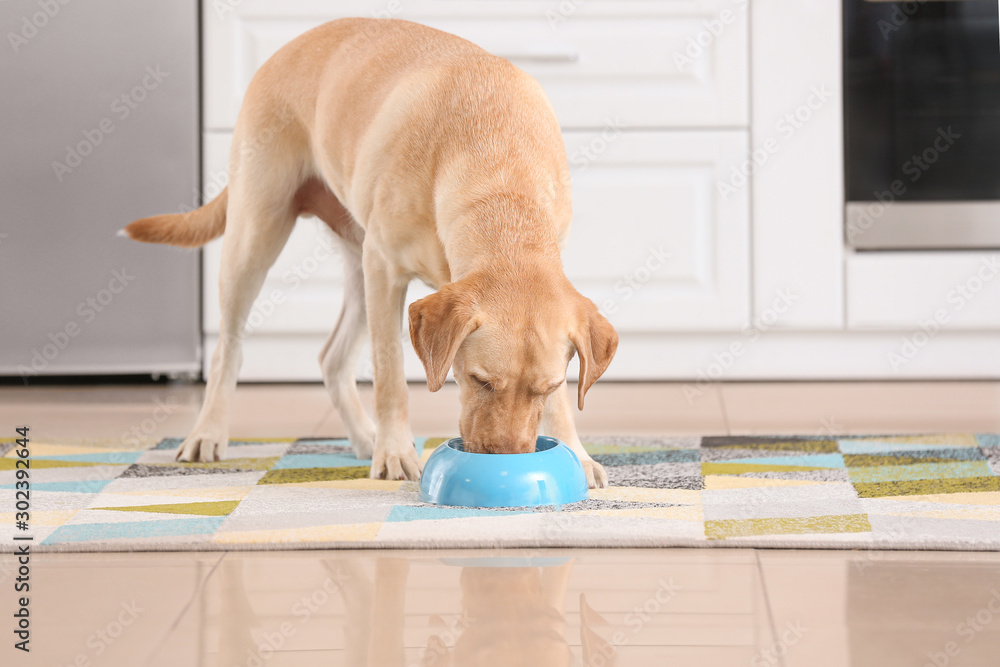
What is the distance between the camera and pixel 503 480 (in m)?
1.94

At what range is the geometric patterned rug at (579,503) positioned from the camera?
1755 mm

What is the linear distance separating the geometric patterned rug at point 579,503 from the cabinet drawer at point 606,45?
1469 millimetres

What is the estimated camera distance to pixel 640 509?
1963 mm

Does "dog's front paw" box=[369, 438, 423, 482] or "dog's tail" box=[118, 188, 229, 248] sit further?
"dog's tail" box=[118, 188, 229, 248]

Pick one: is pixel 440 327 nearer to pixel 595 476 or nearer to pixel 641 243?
pixel 595 476

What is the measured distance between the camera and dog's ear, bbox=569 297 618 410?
74.5 inches

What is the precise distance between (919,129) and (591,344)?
2.35 meters

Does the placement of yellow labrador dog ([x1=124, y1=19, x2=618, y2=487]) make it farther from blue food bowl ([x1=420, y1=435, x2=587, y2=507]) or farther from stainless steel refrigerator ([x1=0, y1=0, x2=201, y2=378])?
stainless steel refrigerator ([x1=0, y1=0, x2=201, y2=378])

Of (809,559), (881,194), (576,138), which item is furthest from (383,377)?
(881,194)

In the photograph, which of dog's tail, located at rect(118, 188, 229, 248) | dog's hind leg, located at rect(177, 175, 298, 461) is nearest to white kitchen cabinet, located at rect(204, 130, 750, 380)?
dog's tail, located at rect(118, 188, 229, 248)

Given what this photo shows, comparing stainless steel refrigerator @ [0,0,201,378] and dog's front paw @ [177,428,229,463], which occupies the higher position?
stainless steel refrigerator @ [0,0,201,378]

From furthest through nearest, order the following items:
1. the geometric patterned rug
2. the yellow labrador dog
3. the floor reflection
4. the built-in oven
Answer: the built-in oven < the yellow labrador dog < the geometric patterned rug < the floor reflection

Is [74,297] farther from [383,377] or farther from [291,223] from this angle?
[383,377]

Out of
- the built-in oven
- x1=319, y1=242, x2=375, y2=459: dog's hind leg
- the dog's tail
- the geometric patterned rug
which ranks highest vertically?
the built-in oven
